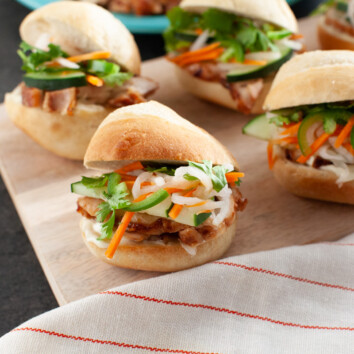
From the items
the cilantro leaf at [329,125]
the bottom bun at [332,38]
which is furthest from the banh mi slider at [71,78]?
the bottom bun at [332,38]

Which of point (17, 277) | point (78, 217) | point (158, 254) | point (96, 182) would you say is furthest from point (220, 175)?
point (17, 277)

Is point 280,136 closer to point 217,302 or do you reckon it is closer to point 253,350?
point 217,302

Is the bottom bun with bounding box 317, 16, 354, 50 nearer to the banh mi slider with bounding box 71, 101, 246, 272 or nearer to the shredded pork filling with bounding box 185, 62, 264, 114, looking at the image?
the shredded pork filling with bounding box 185, 62, 264, 114

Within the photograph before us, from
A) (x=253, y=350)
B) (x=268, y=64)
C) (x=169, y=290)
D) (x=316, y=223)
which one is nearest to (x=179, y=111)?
(x=268, y=64)

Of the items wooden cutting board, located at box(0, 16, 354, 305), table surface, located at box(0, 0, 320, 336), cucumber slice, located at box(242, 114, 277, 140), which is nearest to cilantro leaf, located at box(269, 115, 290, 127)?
cucumber slice, located at box(242, 114, 277, 140)

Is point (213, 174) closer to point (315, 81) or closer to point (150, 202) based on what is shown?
point (150, 202)
